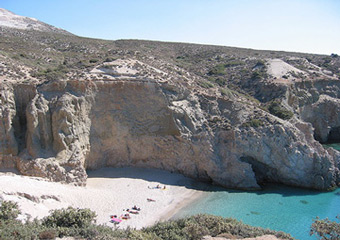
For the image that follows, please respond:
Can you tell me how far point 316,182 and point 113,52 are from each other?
1121 inches

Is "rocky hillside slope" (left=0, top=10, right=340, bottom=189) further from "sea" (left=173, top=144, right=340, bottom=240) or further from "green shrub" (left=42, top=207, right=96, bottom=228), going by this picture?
"green shrub" (left=42, top=207, right=96, bottom=228)

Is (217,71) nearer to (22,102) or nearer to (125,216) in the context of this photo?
(22,102)

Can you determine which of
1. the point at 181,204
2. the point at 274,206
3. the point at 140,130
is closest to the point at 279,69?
the point at 140,130

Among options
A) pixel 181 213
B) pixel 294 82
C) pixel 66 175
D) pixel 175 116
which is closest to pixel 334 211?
pixel 181 213

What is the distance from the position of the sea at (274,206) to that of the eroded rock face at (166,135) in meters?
1.17

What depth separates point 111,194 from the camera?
21250 millimetres

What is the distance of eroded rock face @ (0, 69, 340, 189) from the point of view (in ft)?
72.9

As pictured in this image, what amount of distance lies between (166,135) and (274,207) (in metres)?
10.5

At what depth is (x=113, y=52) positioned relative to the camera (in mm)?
38781

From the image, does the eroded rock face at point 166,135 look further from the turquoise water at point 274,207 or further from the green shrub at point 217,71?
the green shrub at point 217,71

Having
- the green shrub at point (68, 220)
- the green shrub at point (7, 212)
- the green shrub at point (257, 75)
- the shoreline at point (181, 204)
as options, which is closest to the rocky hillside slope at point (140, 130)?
the shoreline at point (181, 204)

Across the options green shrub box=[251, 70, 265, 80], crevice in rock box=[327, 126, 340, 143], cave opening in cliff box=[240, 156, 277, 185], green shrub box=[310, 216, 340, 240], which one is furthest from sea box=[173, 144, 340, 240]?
crevice in rock box=[327, 126, 340, 143]

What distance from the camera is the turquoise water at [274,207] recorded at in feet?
61.3

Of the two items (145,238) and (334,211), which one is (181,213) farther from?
(334,211)
